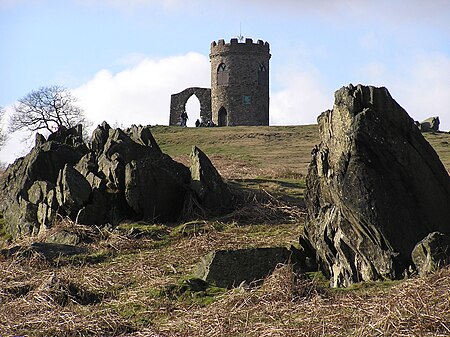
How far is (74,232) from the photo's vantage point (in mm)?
16062

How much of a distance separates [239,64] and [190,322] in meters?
67.9

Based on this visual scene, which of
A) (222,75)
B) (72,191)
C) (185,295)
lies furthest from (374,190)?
(222,75)

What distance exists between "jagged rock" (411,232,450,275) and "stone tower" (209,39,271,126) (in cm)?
6610

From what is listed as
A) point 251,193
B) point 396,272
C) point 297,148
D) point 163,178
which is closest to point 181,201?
point 163,178

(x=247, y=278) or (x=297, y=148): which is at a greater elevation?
(x=297, y=148)

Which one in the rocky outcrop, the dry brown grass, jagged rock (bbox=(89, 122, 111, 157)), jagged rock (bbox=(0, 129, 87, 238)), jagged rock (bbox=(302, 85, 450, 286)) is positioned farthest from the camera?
jagged rock (bbox=(89, 122, 111, 157))

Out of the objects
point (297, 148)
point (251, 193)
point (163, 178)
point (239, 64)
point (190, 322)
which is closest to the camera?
point (190, 322)

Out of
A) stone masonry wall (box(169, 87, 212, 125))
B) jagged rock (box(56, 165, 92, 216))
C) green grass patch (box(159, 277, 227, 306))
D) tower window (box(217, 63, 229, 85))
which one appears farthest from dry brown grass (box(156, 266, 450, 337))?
stone masonry wall (box(169, 87, 212, 125))

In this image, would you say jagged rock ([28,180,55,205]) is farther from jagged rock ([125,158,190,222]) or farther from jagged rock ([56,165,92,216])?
jagged rock ([125,158,190,222])

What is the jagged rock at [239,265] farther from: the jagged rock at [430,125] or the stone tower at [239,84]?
the stone tower at [239,84]

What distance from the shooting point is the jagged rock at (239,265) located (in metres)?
10.8

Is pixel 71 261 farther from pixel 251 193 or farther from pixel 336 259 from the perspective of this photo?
pixel 251 193

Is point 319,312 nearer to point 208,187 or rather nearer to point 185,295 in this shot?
point 185,295

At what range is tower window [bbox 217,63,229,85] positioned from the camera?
75.9m
